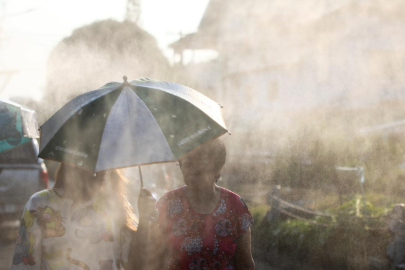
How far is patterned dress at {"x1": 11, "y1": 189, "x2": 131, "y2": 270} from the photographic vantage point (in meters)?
2.82

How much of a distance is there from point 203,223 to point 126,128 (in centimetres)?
80

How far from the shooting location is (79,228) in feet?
9.52

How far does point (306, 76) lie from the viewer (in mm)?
24188

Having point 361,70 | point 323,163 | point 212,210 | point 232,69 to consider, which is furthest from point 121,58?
point 212,210

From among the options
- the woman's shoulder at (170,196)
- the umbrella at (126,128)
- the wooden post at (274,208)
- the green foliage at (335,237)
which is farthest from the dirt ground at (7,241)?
the umbrella at (126,128)

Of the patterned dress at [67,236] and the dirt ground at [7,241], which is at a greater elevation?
the patterned dress at [67,236]

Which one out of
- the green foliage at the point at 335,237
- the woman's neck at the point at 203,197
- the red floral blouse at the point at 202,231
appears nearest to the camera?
the red floral blouse at the point at 202,231

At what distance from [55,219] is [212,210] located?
0.90 metres

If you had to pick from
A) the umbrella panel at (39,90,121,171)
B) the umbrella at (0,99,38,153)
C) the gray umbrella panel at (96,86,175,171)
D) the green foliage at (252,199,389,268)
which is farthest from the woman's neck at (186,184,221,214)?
the green foliage at (252,199,389,268)

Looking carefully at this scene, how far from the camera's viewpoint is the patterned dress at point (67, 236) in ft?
9.25

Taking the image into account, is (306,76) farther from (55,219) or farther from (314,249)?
(55,219)

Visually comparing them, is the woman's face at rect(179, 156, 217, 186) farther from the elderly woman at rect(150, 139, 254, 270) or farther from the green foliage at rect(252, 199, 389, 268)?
the green foliage at rect(252, 199, 389, 268)

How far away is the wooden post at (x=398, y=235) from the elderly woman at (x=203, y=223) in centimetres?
419

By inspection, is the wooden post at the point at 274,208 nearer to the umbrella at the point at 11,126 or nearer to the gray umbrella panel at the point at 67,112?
the umbrella at the point at 11,126
